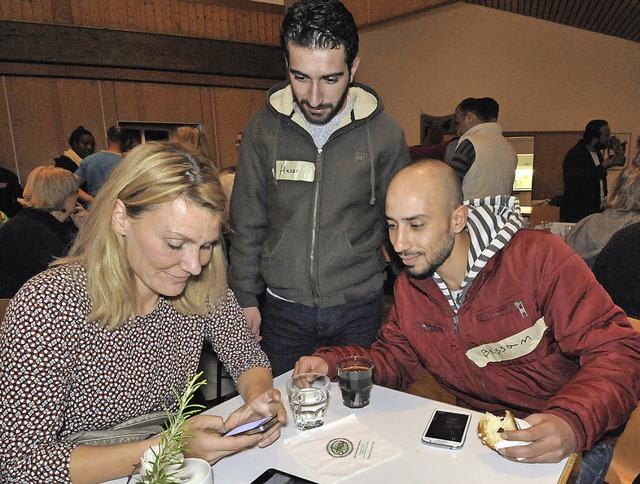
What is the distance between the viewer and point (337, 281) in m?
1.97

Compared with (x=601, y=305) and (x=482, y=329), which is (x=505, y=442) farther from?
(x=601, y=305)

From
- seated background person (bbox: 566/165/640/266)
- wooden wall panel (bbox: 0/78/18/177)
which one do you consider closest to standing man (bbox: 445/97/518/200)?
seated background person (bbox: 566/165/640/266)

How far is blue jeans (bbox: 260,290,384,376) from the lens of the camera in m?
2.00

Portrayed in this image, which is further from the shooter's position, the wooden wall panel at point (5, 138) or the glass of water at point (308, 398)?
the wooden wall panel at point (5, 138)

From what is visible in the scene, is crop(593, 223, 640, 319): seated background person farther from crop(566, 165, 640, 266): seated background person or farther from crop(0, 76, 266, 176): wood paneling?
crop(0, 76, 266, 176): wood paneling

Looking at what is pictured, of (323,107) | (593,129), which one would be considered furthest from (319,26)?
(593,129)

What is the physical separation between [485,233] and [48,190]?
121 inches

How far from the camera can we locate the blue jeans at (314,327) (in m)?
2.00

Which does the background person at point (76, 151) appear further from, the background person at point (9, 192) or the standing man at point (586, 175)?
the standing man at point (586, 175)

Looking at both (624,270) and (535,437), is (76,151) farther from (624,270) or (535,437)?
(535,437)

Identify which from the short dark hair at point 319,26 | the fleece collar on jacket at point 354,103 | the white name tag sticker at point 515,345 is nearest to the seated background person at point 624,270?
the white name tag sticker at point 515,345

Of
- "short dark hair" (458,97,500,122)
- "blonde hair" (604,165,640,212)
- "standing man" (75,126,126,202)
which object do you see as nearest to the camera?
"blonde hair" (604,165,640,212)

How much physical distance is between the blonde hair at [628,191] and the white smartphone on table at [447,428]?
2.22 m

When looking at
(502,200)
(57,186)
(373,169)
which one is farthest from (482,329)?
(57,186)
